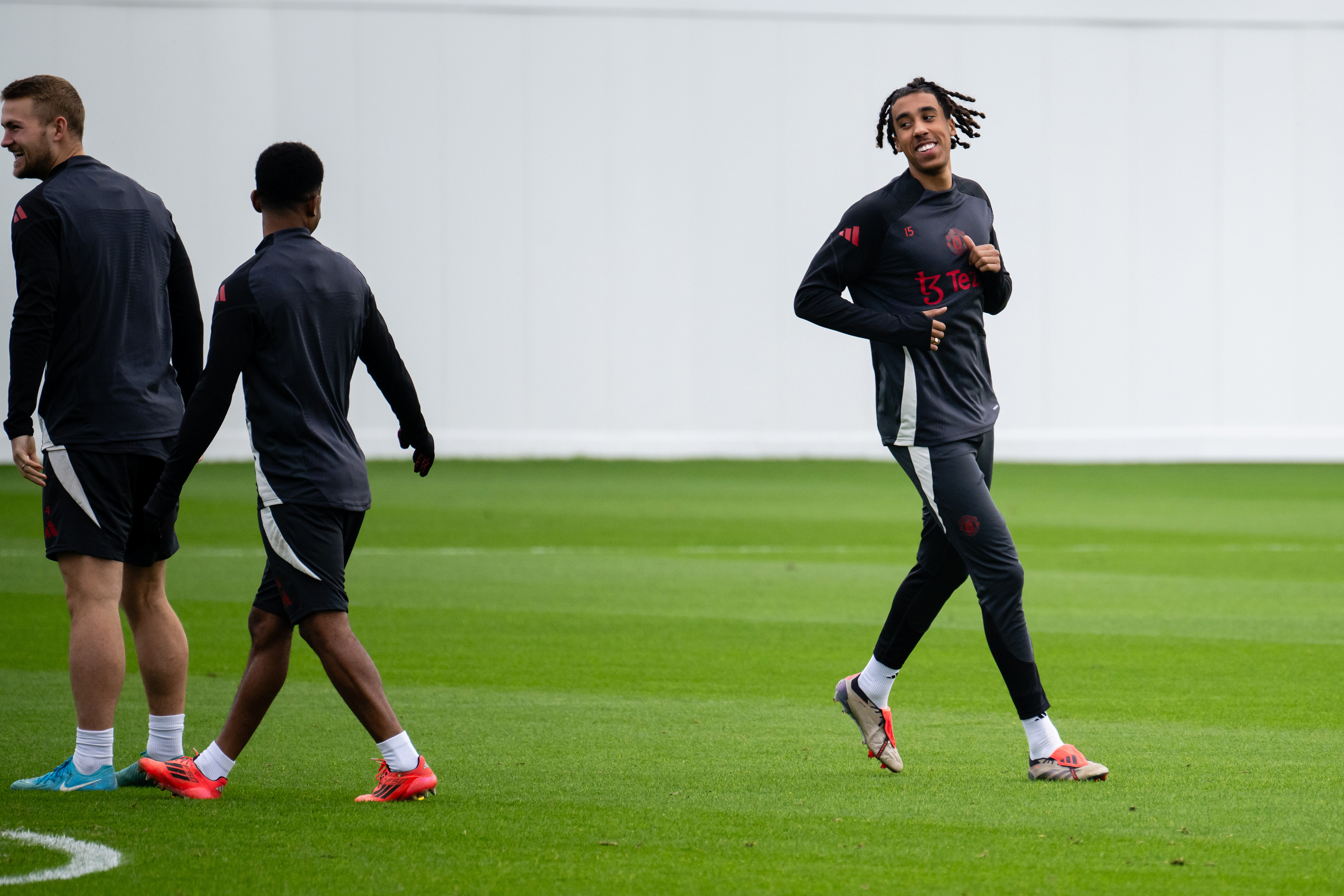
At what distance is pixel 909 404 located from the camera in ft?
15.8

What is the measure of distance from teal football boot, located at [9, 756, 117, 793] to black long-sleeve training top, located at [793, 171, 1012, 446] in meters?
2.31

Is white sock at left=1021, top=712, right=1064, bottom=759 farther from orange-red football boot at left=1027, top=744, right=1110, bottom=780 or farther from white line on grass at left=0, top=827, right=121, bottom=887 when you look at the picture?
white line on grass at left=0, top=827, right=121, bottom=887

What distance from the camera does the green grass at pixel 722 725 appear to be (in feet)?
12.1

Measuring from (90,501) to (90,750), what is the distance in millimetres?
672

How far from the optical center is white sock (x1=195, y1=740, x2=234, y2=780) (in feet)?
14.4

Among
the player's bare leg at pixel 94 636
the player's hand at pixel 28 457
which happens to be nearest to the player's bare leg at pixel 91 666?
the player's bare leg at pixel 94 636

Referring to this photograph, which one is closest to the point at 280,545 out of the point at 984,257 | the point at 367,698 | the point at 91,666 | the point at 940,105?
the point at 367,698

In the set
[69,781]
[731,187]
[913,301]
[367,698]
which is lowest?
[69,781]

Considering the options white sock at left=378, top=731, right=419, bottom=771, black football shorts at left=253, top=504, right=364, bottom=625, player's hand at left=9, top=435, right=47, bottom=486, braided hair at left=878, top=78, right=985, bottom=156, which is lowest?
white sock at left=378, top=731, right=419, bottom=771

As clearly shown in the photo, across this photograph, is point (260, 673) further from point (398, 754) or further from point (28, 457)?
point (28, 457)

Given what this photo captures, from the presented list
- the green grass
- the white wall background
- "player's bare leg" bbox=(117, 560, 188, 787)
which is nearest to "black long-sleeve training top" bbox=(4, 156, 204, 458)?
"player's bare leg" bbox=(117, 560, 188, 787)

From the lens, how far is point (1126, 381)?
23.5 metres

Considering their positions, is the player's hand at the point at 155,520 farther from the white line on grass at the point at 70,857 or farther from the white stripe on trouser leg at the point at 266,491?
the white line on grass at the point at 70,857

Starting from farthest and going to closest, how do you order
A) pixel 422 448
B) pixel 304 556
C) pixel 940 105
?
pixel 940 105 → pixel 422 448 → pixel 304 556
